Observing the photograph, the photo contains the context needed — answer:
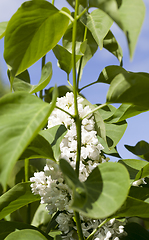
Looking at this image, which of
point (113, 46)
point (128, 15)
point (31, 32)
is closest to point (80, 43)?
point (113, 46)

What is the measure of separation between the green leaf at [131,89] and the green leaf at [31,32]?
129mm

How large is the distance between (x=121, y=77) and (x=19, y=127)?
15cm

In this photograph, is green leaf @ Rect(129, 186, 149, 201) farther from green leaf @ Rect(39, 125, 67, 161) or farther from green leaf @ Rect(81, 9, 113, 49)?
green leaf @ Rect(81, 9, 113, 49)

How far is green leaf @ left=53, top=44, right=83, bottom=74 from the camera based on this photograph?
526mm

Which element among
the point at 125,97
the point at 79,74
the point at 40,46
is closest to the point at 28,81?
the point at 79,74

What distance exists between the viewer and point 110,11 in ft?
0.83

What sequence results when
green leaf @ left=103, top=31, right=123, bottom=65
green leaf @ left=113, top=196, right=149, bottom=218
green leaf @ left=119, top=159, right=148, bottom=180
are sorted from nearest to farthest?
green leaf @ left=113, top=196, right=149, bottom=218
green leaf @ left=119, top=159, right=148, bottom=180
green leaf @ left=103, top=31, right=123, bottom=65

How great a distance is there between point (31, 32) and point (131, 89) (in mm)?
167

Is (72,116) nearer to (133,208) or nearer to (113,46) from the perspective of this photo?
(133,208)

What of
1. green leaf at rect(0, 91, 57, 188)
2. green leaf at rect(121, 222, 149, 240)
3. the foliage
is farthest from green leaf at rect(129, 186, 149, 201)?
green leaf at rect(0, 91, 57, 188)

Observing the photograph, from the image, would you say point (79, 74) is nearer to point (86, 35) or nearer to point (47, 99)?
point (86, 35)

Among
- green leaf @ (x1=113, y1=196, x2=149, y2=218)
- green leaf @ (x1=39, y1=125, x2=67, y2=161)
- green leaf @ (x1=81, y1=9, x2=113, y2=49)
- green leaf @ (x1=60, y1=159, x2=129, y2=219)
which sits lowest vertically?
green leaf @ (x1=113, y1=196, x2=149, y2=218)

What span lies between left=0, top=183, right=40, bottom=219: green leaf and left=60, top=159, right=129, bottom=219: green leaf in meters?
0.17

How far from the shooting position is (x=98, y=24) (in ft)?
1.72
